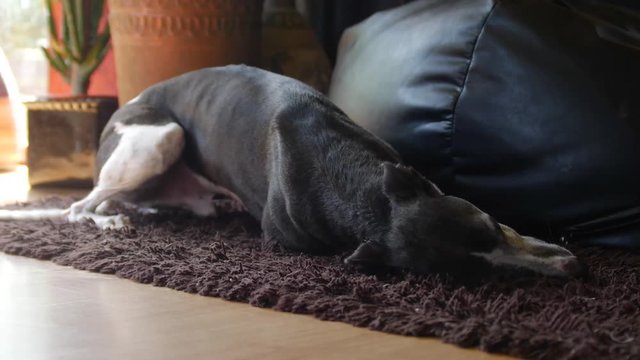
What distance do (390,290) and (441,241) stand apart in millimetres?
120

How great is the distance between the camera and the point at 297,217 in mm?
1817

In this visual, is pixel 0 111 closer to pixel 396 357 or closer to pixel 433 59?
pixel 433 59

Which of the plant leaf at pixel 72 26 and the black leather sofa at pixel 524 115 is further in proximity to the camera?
the plant leaf at pixel 72 26

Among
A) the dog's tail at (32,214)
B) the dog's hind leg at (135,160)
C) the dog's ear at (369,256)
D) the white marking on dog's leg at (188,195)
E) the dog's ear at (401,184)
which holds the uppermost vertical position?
the dog's ear at (401,184)

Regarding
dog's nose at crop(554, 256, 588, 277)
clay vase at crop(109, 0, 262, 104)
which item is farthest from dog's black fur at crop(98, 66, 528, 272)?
clay vase at crop(109, 0, 262, 104)

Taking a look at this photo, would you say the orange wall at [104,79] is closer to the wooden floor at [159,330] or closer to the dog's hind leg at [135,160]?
the dog's hind leg at [135,160]

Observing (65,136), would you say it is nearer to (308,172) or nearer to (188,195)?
(188,195)

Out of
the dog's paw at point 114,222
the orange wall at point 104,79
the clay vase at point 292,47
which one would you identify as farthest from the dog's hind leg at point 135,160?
the orange wall at point 104,79

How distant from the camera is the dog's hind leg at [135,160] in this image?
230 centimetres

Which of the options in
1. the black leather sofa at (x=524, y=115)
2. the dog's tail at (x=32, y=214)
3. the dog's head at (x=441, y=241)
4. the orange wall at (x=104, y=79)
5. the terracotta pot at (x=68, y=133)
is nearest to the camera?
the dog's head at (x=441, y=241)

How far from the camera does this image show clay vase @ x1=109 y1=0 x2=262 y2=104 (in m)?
2.92

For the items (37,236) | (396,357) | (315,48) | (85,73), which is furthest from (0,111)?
(396,357)

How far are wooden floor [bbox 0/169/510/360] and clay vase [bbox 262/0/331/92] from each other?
1.57 metres

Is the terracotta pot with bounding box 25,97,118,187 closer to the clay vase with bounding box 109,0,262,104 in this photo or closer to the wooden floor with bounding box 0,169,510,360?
the clay vase with bounding box 109,0,262,104
